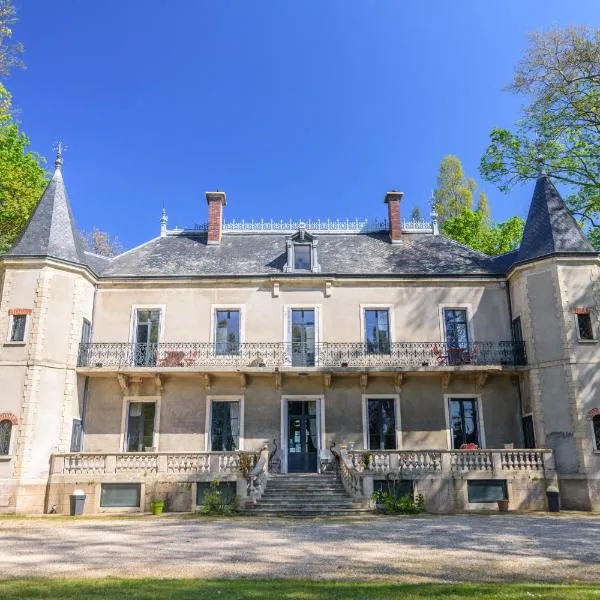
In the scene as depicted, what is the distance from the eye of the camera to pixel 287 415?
19578 millimetres

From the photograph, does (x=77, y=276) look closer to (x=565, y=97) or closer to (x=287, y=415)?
(x=287, y=415)

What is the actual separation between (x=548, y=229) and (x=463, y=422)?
717cm

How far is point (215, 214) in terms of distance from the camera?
23750 mm

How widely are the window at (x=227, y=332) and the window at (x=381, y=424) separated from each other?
201 inches

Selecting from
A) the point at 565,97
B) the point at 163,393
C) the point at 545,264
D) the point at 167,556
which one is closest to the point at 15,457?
the point at 163,393

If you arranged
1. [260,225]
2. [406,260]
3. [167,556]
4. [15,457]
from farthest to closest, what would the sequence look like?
[260,225]
[406,260]
[15,457]
[167,556]

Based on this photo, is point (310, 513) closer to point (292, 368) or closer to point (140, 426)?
point (292, 368)

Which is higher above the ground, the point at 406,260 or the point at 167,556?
the point at 406,260

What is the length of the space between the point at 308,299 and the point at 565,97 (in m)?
12.1

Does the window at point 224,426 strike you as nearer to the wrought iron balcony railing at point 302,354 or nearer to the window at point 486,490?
the wrought iron balcony railing at point 302,354

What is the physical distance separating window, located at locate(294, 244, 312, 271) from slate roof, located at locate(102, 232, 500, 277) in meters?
0.57

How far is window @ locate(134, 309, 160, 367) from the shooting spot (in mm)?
19812

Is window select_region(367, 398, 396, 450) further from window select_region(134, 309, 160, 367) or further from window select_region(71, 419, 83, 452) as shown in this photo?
window select_region(71, 419, 83, 452)

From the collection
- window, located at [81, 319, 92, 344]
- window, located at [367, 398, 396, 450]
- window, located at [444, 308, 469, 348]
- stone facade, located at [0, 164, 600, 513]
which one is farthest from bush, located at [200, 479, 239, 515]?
window, located at [444, 308, 469, 348]
